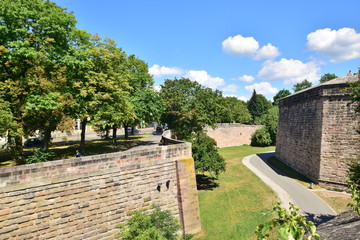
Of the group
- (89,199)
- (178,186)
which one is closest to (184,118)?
(178,186)

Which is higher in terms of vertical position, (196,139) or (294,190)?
(196,139)

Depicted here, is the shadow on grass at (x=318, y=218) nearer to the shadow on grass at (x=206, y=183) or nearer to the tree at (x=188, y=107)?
the shadow on grass at (x=206, y=183)

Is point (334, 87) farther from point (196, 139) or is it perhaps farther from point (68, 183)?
point (68, 183)

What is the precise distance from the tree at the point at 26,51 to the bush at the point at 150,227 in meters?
8.68

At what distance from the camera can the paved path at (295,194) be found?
13.5 m

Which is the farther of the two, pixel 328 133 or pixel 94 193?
pixel 328 133

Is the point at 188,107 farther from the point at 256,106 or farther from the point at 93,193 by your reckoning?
the point at 256,106

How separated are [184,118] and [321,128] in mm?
12257

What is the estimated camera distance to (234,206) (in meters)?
14.6

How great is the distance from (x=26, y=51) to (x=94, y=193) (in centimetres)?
921

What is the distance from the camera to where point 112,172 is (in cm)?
959

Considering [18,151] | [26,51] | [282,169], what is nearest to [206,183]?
[282,169]

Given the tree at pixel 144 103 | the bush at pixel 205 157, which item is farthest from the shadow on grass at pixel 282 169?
the tree at pixel 144 103

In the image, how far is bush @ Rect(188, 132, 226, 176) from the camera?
16.4m
